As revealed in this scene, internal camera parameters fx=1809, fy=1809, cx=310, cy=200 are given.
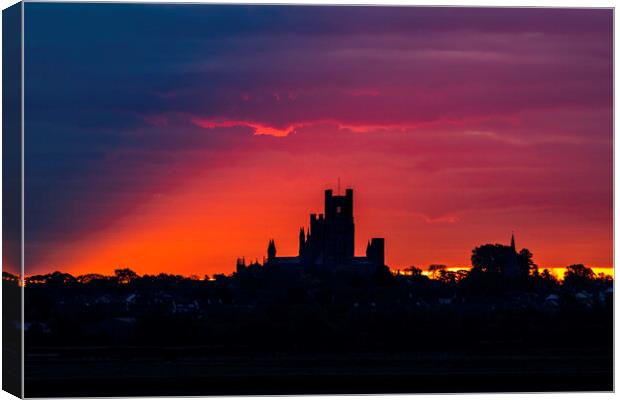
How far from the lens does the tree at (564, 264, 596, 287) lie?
29.3 m

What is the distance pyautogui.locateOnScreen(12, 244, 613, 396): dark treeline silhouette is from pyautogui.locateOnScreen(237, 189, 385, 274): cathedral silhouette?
49 centimetres

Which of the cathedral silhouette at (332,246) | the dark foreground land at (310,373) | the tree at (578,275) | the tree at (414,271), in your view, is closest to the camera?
the dark foreground land at (310,373)

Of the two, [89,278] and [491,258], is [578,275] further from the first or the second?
[89,278]

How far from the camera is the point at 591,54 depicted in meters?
25.4

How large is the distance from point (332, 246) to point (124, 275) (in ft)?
40.9

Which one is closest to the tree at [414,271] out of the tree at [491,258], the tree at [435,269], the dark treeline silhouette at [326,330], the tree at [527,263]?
the dark treeline silhouette at [326,330]

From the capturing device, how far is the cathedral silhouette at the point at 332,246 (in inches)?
1203

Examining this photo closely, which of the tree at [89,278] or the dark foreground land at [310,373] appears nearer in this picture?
the dark foreground land at [310,373]

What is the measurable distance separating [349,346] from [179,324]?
343 cm

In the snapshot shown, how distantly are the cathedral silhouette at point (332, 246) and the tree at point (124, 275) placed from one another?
1834 mm

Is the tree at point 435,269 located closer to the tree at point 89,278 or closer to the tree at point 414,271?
the tree at point 414,271

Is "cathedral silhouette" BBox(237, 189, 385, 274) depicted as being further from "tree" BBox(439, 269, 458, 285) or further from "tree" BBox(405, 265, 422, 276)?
"tree" BBox(439, 269, 458, 285)

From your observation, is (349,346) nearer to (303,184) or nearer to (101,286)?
(101,286)

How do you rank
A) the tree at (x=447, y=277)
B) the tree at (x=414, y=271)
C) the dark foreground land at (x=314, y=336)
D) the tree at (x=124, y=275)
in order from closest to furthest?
the dark foreground land at (x=314, y=336) → the tree at (x=124, y=275) → the tree at (x=414, y=271) → the tree at (x=447, y=277)
